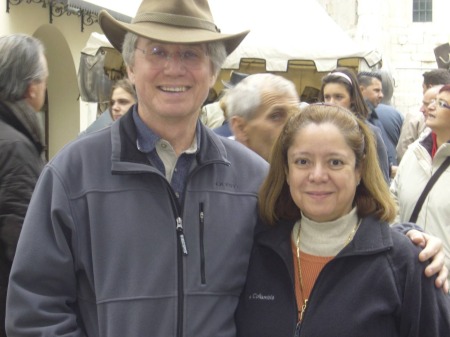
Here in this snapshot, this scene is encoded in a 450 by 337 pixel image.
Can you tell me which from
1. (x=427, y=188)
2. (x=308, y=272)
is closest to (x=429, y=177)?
(x=427, y=188)

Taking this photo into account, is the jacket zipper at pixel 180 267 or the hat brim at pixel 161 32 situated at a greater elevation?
the hat brim at pixel 161 32

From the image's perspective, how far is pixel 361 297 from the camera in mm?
2330

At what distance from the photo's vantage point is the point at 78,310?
2336 millimetres

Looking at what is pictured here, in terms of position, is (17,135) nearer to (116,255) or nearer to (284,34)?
(116,255)

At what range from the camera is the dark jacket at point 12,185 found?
→ 3252mm

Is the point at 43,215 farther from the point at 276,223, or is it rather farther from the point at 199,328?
the point at 276,223

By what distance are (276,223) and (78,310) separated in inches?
28.9

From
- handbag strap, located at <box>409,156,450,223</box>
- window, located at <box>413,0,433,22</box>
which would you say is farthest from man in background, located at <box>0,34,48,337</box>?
window, located at <box>413,0,433,22</box>

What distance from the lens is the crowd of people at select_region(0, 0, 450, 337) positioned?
88.5 inches

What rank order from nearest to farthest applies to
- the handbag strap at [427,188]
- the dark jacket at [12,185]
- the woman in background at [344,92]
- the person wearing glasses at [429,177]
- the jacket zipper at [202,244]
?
the jacket zipper at [202,244], the dark jacket at [12,185], the person wearing glasses at [429,177], the handbag strap at [427,188], the woman in background at [344,92]

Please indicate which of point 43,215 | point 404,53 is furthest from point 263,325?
point 404,53

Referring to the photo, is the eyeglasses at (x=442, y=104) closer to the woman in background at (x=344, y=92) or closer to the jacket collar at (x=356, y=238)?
the woman in background at (x=344, y=92)

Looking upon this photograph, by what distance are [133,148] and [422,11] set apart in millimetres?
25296

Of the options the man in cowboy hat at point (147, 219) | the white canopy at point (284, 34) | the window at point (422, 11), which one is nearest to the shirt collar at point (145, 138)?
the man in cowboy hat at point (147, 219)
